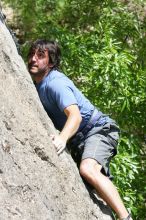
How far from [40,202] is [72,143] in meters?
1.09

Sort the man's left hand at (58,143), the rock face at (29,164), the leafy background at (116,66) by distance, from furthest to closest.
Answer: the leafy background at (116,66), the man's left hand at (58,143), the rock face at (29,164)

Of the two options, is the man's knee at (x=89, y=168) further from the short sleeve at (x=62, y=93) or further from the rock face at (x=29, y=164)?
the short sleeve at (x=62, y=93)

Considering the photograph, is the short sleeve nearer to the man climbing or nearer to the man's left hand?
the man climbing

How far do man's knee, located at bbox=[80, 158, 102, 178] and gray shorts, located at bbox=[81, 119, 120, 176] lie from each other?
0.04 meters

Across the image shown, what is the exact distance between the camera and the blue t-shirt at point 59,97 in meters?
4.38

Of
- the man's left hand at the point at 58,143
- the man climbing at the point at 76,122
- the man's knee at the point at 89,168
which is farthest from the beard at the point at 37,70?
the man's knee at the point at 89,168

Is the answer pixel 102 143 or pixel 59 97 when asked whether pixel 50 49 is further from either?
pixel 102 143

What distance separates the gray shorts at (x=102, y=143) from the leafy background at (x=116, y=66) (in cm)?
214

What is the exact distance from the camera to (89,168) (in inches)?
173

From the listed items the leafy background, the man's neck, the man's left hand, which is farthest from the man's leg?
the leafy background

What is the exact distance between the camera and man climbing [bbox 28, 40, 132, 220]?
435 cm

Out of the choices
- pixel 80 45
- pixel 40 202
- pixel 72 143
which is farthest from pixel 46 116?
pixel 80 45

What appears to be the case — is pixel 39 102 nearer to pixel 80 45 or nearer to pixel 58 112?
pixel 58 112

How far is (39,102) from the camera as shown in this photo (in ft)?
14.4
